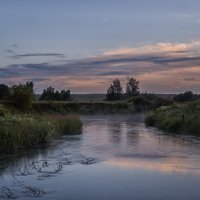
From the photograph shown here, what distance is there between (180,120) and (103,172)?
24.3 m

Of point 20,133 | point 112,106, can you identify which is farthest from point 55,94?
point 20,133

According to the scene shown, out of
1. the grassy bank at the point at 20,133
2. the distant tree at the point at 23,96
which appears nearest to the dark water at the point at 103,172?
the grassy bank at the point at 20,133

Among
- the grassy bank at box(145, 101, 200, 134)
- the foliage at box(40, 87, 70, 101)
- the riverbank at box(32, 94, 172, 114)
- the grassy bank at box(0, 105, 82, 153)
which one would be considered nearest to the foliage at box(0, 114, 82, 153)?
the grassy bank at box(0, 105, 82, 153)

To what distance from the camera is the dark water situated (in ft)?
52.0

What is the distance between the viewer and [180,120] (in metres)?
43.3

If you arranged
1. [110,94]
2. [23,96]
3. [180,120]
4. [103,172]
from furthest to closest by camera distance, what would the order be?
[110,94] < [23,96] < [180,120] < [103,172]

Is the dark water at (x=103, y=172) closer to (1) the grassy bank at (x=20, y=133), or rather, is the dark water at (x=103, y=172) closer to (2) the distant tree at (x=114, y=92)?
(1) the grassy bank at (x=20, y=133)

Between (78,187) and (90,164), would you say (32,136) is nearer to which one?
(90,164)

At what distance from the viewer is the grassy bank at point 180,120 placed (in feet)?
132

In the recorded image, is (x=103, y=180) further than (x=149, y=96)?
No

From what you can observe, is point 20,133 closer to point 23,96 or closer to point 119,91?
point 23,96

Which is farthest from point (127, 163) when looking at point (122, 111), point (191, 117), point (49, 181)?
point (122, 111)

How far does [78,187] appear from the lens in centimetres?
1675

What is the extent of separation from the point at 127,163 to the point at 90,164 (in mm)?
1497
